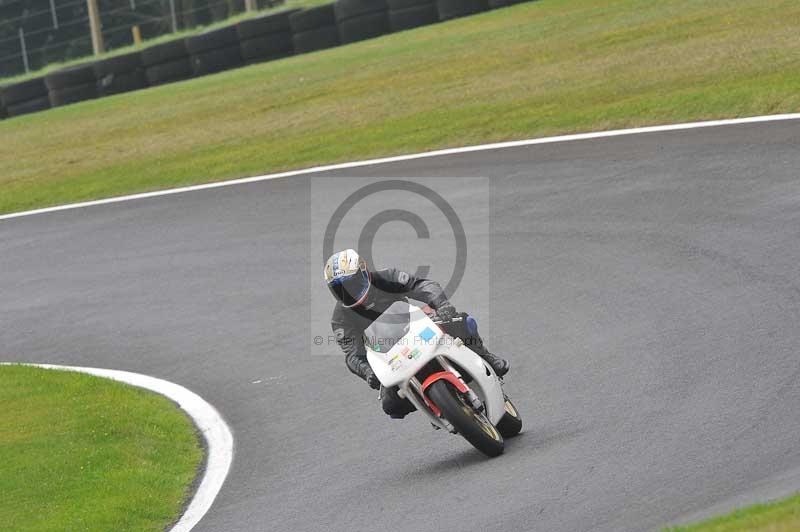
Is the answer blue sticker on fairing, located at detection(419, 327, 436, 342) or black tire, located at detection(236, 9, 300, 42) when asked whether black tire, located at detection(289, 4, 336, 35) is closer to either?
black tire, located at detection(236, 9, 300, 42)

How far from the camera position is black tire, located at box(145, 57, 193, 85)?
30.8 m

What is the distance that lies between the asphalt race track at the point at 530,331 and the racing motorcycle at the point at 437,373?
0.33 m

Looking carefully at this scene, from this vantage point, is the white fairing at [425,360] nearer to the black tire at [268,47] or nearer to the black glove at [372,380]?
the black glove at [372,380]

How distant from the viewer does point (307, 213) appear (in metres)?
16.8

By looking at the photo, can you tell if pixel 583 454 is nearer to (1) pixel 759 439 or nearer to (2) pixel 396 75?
(1) pixel 759 439

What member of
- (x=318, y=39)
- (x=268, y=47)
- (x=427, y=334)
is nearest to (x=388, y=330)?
(x=427, y=334)

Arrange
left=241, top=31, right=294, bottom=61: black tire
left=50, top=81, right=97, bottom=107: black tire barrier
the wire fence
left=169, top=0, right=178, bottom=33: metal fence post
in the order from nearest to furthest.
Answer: left=241, top=31, right=294, bottom=61: black tire
left=50, top=81, right=97, bottom=107: black tire barrier
left=169, top=0, right=178, bottom=33: metal fence post
the wire fence

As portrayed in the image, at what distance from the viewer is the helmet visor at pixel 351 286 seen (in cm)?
841

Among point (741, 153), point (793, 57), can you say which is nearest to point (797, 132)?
point (741, 153)

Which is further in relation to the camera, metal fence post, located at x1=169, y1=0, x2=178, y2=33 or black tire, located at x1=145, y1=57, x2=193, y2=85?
metal fence post, located at x1=169, y1=0, x2=178, y2=33

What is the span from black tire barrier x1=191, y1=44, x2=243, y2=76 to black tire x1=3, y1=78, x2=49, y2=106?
4.03 meters

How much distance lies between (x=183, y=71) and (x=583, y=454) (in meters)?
24.2

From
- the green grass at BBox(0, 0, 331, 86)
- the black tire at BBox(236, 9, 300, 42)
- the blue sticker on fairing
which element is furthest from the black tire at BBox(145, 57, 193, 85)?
the blue sticker on fairing

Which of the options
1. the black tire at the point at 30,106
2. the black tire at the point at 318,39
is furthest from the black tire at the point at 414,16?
the black tire at the point at 30,106
